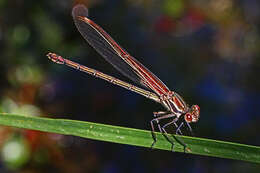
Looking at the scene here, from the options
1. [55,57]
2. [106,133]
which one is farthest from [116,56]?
[106,133]

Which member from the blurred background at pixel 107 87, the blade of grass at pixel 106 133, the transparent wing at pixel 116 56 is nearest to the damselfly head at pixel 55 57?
the transparent wing at pixel 116 56

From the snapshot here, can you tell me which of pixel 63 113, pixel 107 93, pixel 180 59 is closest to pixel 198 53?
pixel 180 59

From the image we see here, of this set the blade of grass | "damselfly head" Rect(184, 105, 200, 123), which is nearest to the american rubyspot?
"damselfly head" Rect(184, 105, 200, 123)

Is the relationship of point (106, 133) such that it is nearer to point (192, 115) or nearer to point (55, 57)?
point (192, 115)

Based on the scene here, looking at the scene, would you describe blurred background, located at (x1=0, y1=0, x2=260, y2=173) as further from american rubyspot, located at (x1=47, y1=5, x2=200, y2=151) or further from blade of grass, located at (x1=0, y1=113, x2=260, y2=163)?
blade of grass, located at (x1=0, y1=113, x2=260, y2=163)

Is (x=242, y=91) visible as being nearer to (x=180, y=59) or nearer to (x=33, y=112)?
(x=180, y=59)

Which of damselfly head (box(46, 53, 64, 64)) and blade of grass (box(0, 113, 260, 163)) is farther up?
damselfly head (box(46, 53, 64, 64))

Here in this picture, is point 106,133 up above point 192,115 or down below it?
below
